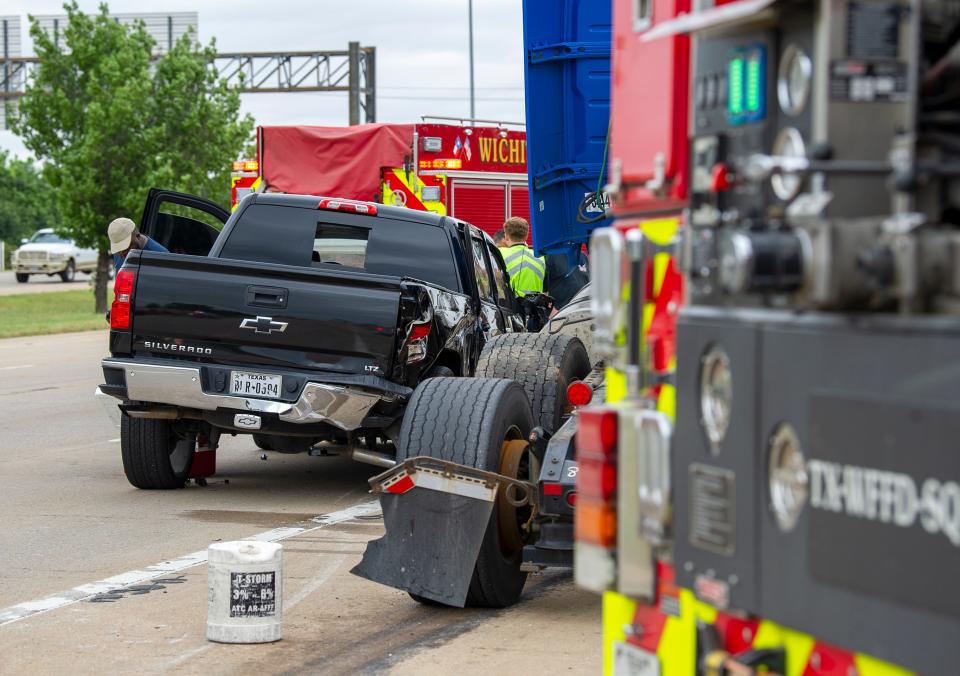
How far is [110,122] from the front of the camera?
33594 millimetres

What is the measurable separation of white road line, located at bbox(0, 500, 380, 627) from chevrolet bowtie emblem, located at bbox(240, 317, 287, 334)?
1.23 m

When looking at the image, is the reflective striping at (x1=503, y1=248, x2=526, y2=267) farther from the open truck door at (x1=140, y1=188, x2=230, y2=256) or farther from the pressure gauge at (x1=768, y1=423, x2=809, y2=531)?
the pressure gauge at (x1=768, y1=423, x2=809, y2=531)

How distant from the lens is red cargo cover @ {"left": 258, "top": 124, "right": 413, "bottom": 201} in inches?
837

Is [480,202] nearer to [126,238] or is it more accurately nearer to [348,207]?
[126,238]

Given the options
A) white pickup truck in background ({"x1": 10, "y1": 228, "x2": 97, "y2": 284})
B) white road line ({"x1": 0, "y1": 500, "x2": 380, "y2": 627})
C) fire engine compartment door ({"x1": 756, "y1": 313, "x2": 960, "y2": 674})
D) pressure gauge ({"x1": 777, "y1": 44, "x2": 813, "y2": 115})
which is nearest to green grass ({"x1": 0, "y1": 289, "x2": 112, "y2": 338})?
white pickup truck in background ({"x1": 10, "y1": 228, "x2": 97, "y2": 284})

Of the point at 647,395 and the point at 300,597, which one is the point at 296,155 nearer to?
the point at 300,597

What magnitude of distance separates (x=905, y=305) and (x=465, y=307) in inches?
326

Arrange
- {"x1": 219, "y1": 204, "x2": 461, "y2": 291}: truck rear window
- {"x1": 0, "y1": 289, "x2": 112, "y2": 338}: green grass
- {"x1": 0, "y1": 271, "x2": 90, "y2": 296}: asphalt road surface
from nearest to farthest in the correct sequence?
{"x1": 219, "y1": 204, "x2": 461, "y2": 291}: truck rear window → {"x1": 0, "y1": 289, "x2": 112, "y2": 338}: green grass → {"x1": 0, "y1": 271, "x2": 90, "y2": 296}: asphalt road surface

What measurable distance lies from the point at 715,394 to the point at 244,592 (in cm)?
379

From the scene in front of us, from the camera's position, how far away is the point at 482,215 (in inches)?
862

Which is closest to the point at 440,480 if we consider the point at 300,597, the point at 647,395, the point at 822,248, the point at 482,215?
the point at 300,597

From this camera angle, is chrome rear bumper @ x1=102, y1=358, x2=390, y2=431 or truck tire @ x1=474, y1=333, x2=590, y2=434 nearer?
truck tire @ x1=474, y1=333, x2=590, y2=434

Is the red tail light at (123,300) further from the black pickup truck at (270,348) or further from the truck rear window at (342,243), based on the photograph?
the truck rear window at (342,243)

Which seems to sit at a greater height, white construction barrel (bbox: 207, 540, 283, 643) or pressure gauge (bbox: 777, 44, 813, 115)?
pressure gauge (bbox: 777, 44, 813, 115)
